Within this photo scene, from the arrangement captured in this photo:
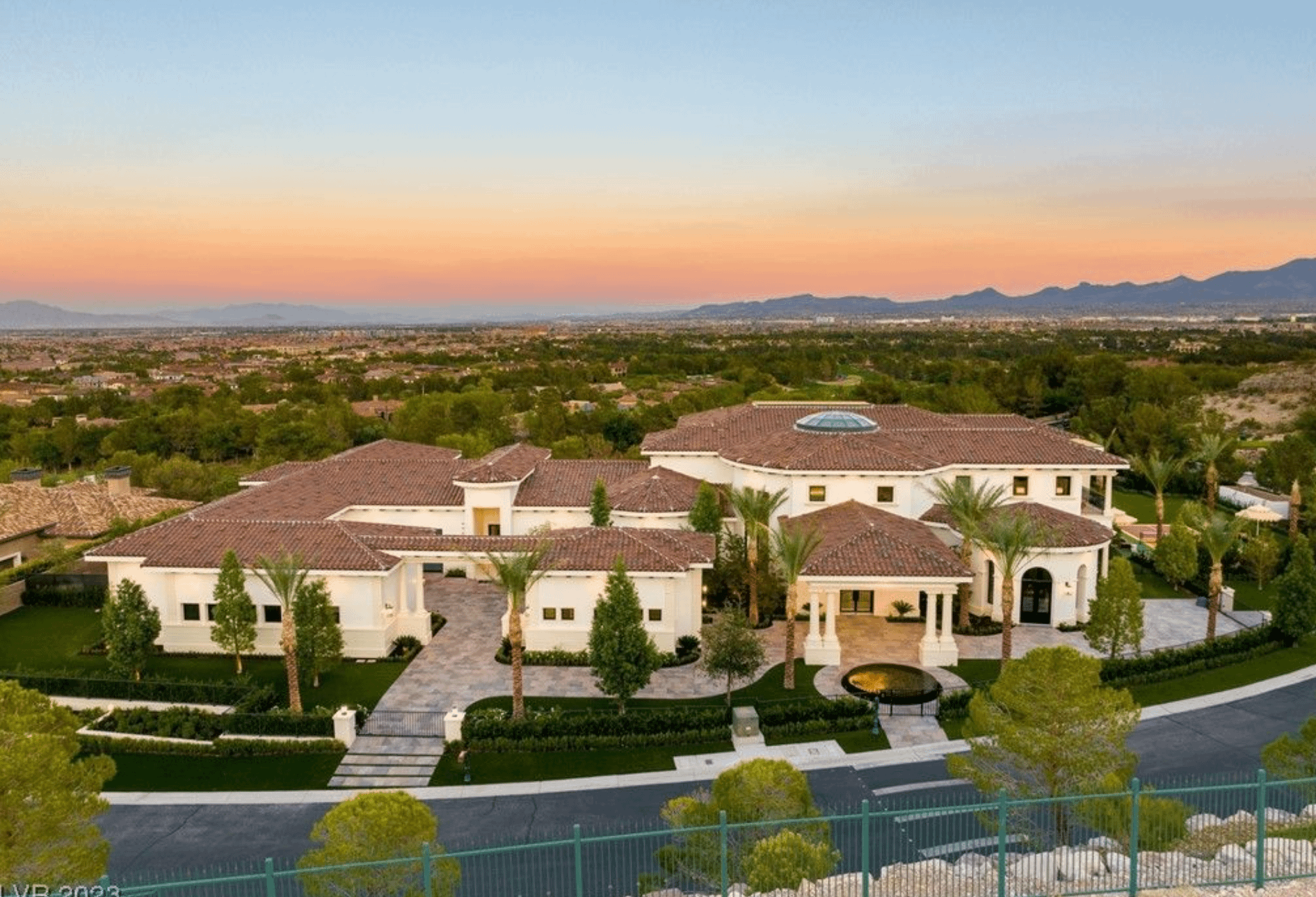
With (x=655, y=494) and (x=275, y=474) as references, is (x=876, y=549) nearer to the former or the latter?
(x=655, y=494)

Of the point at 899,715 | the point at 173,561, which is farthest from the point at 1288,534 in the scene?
the point at 173,561

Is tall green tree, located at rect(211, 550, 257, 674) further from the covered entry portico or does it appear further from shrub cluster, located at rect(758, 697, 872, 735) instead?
the covered entry portico

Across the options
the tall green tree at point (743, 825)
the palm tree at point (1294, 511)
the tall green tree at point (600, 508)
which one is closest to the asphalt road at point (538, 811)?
the tall green tree at point (743, 825)

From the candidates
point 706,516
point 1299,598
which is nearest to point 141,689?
point 706,516

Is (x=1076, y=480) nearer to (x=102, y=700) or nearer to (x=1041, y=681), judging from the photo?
(x=1041, y=681)

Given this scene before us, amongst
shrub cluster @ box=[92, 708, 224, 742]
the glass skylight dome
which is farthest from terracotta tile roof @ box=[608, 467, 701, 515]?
shrub cluster @ box=[92, 708, 224, 742]
